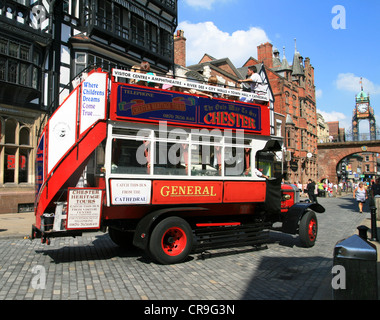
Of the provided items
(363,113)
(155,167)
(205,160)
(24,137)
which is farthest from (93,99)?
(363,113)

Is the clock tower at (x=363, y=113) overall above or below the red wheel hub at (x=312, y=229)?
above

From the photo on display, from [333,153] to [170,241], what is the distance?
4782 cm

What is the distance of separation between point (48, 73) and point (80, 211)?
11.5 metres

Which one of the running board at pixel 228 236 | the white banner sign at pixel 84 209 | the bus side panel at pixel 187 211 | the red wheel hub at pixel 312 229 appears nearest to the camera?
the white banner sign at pixel 84 209

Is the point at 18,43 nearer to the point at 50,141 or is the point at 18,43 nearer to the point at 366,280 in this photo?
the point at 50,141

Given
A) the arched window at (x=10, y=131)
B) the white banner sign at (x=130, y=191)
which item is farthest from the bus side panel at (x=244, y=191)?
the arched window at (x=10, y=131)

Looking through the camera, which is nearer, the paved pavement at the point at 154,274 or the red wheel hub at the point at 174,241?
the paved pavement at the point at 154,274

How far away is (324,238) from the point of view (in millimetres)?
Answer: 9422

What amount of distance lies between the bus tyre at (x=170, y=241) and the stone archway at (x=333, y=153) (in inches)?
1830

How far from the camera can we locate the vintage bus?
18.8 feet

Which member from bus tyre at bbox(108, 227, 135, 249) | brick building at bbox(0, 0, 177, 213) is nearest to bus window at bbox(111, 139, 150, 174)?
bus tyre at bbox(108, 227, 135, 249)

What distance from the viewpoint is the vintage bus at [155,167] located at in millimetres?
5730

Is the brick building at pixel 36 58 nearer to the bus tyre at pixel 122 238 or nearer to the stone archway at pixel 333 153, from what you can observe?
the bus tyre at pixel 122 238

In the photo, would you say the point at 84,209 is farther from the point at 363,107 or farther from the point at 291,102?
the point at 363,107
